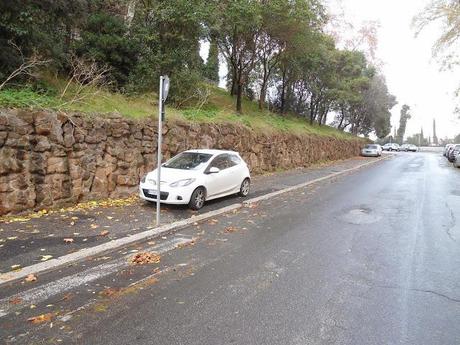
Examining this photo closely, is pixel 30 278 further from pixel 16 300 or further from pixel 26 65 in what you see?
pixel 26 65

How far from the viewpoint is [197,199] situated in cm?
1023

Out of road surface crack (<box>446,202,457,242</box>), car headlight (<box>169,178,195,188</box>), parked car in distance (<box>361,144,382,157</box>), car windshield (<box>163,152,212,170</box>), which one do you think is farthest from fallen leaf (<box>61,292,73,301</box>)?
parked car in distance (<box>361,144,382,157</box>)

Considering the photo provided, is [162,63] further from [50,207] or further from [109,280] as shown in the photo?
[109,280]

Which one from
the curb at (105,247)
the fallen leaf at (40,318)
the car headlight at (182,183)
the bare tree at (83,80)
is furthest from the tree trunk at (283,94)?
the fallen leaf at (40,318)

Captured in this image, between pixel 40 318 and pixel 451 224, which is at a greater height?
pixel 451 224

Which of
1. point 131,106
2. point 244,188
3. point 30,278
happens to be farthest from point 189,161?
point 30,278

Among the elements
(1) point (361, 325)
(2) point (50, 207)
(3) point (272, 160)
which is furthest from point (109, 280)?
(3) point (272, 160)

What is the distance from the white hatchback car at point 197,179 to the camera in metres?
9.88

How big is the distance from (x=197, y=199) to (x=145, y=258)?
4100 mm

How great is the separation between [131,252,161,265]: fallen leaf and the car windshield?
182 inches

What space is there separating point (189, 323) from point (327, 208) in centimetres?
758

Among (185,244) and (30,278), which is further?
(185,244)

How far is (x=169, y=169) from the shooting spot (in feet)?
35.2

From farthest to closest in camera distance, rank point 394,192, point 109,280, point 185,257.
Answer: point 394,192, point 185,257, point 109,280
